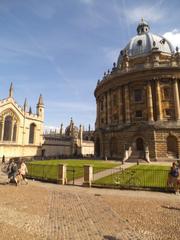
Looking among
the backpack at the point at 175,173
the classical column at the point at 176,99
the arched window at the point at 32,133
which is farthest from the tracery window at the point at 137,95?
the backpack at the point at 175,173

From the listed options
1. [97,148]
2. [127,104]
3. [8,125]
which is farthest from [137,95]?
[8,125]

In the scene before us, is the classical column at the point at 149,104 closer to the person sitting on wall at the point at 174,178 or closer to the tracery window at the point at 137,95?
the tracery window at the point at 137,95

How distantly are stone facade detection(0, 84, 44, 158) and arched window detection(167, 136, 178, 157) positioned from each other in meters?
32.7

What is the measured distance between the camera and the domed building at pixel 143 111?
1372 inches

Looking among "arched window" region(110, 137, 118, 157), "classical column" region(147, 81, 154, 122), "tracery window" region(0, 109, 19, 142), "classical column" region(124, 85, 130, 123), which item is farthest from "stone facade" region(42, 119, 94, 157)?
"classical column" region(147, 81, 154, 122)

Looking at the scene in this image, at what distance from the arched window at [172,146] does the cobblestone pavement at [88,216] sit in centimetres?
2479

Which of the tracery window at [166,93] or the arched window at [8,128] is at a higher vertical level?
the tracery window at [166,93]

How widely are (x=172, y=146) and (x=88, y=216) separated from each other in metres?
30.9

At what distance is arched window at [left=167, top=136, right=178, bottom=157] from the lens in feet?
114

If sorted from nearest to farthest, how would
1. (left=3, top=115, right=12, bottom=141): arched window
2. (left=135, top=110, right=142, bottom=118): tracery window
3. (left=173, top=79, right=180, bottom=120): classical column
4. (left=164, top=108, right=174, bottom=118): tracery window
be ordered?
(left=173, top=79, right=180, bottom=120): classical column → (left=164, top=108, right=174, bottom=118): tracery window → (left=135, top=110, right=142, bottom=118): tracery window → (left=3, top=115, right=12, bottom=141): arched window

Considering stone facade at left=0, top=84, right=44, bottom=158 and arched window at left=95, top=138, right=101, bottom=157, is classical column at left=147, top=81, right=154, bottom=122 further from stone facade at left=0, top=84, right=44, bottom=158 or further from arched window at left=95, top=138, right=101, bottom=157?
stone facade at left=0, top=84, right=44, bottom=158

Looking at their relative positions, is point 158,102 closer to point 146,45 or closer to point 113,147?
point 113,147

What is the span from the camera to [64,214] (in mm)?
8430

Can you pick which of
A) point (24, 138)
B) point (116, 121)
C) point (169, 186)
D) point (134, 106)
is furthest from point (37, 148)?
point (169, 186)
